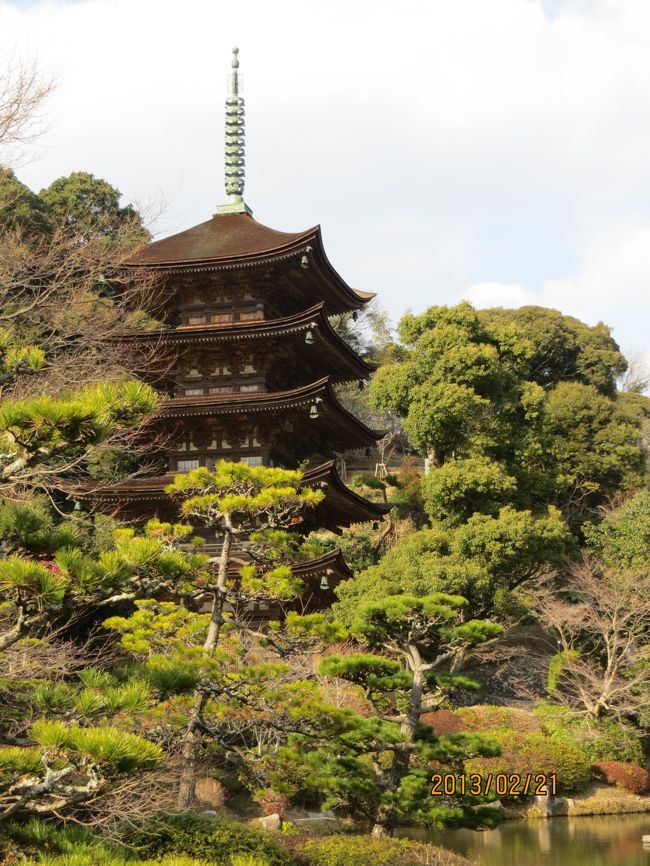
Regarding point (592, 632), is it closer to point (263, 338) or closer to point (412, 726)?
point (263, 338)

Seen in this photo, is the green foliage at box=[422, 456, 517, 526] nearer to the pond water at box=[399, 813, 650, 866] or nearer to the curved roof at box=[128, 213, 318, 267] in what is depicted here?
the curved roof at box=[128, 213, 318, 267]

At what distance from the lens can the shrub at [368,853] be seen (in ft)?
36.0

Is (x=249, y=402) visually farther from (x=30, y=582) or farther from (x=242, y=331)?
(x=30, y=582)

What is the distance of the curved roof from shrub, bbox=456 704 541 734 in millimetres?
10580

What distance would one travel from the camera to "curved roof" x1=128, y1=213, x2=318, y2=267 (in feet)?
69.2

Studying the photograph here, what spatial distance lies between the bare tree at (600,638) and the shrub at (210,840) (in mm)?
13136

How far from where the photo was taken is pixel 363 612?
40.5ft

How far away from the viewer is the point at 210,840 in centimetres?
970

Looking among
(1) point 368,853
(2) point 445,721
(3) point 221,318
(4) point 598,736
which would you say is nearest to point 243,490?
(1) point 368,853

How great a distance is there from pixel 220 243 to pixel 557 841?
46.5ft

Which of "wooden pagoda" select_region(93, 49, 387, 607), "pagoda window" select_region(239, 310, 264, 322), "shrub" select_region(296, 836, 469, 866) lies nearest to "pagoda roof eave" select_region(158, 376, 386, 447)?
"wooden pagoda" select_region(93, 49, 387, 607)

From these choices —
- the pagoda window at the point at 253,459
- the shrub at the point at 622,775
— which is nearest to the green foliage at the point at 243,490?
the pagoda window at the point at 253,459

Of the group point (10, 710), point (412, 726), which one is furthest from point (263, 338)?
point (10, 710)

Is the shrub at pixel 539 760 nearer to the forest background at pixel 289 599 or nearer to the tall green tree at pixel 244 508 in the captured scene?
the forest background at pixel 289 599
